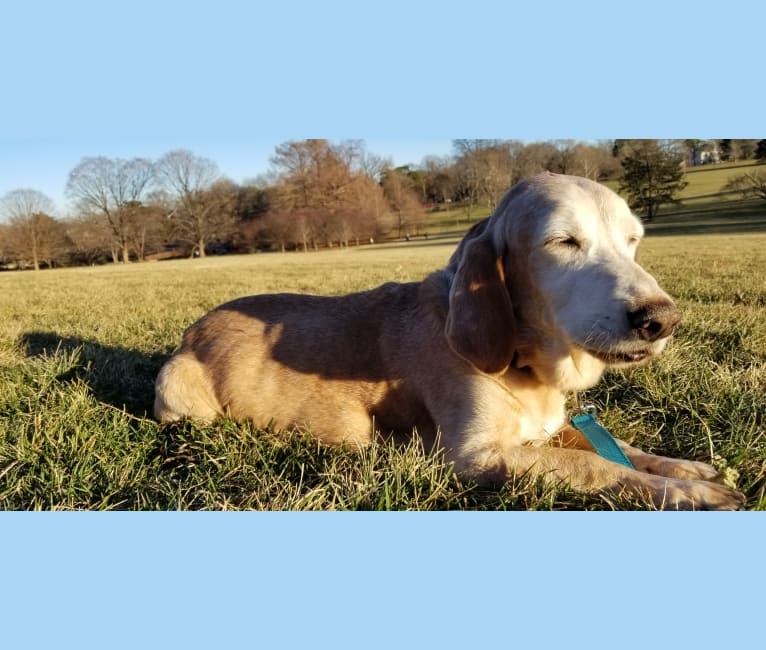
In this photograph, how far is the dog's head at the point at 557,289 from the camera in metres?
2.46

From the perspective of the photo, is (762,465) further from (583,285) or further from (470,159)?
(470,159)

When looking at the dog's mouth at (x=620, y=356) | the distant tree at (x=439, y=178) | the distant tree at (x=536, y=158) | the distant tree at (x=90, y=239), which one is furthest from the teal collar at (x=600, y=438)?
the distant tree at (x=90, y=239)

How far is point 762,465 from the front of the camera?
9.00ft

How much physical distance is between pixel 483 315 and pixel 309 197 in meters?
4.03

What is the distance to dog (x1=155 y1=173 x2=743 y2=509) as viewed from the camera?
2.56 m

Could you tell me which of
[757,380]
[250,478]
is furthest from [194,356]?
[757,380]

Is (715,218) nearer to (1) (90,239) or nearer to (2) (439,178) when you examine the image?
(2) (439,178)

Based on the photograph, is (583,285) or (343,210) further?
(343,210)

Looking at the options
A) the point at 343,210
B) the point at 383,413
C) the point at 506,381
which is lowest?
the point at 383,413

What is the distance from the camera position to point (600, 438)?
310cm

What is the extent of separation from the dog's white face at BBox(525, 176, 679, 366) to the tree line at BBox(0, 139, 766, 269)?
4.92 feet

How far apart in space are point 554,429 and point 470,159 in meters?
3.11

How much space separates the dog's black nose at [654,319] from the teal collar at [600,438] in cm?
84

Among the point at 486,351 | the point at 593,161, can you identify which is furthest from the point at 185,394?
the point at 593,161
